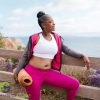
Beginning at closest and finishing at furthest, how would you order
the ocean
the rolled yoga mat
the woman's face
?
the woman's face
the rolled yoga mat
the ocean

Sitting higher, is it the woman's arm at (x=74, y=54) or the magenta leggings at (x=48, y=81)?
Result: the woman's arm at (x=74, y=54)

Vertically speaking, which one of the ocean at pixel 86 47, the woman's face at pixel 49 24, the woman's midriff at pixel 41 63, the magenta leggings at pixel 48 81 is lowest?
the ocean at pixel 86 47

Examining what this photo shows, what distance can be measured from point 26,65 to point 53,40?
1.67ft

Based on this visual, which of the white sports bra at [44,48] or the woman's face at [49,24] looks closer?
the woman's face at [49,24]

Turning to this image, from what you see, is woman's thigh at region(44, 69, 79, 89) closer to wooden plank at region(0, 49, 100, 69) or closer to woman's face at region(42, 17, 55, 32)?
wooden plank at region(0, 49, 100, 69)

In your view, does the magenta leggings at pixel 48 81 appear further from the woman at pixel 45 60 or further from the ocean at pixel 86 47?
the ocean at pixel 86 47

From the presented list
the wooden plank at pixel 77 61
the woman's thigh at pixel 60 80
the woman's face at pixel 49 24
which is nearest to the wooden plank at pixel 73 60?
the wooden plank at pixel 77 61

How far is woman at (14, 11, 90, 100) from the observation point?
20.6ft

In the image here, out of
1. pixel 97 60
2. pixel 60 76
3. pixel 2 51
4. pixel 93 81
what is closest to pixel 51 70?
pixel 60 76

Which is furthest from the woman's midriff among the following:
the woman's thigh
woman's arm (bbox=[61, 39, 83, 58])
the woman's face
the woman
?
the woman's face

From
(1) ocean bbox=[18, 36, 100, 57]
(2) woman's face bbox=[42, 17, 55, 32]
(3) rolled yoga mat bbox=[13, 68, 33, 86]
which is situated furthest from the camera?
(1) ocean bbox=[18, 36, 100, 57]

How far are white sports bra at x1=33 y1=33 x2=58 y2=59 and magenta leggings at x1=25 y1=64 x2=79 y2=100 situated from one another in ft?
0.68

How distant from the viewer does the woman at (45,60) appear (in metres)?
6.27

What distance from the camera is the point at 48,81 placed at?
6.40m
